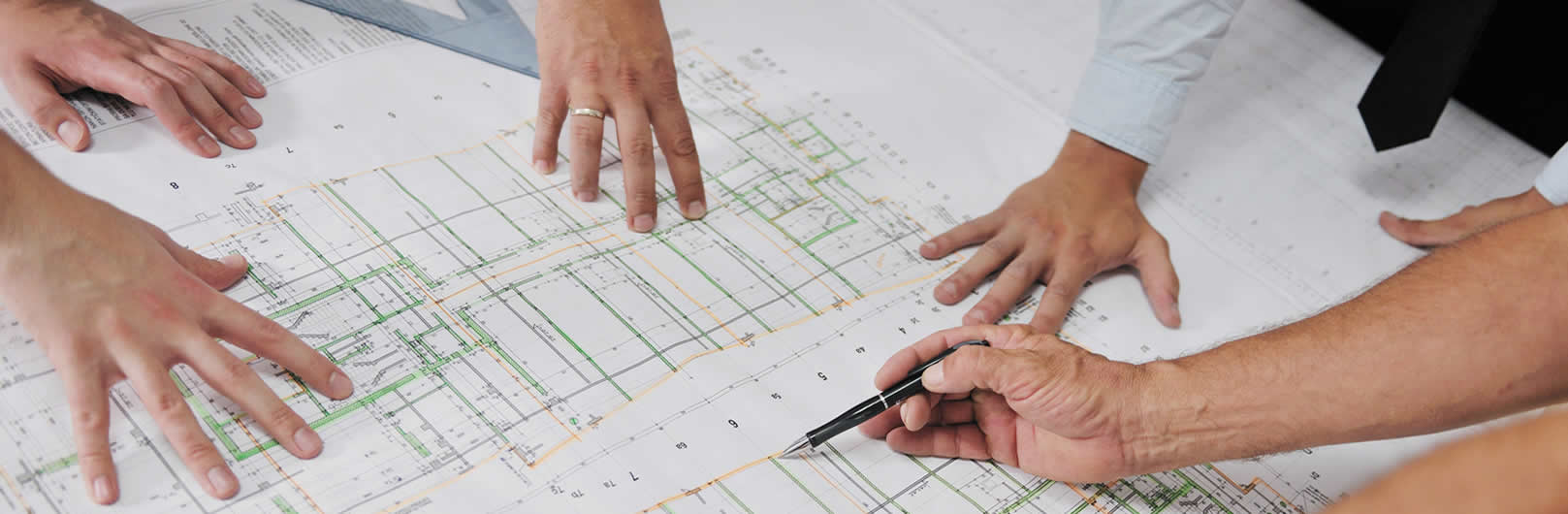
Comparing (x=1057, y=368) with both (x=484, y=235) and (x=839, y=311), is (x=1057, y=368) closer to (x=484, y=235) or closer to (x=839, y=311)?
(x=839, y=311)

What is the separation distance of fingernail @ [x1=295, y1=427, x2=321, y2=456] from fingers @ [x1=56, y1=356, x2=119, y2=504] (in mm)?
138

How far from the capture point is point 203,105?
3.86 feet

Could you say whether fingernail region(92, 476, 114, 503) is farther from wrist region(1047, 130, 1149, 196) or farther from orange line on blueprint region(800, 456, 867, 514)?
wrist region(1047, 130, 1149, 196)

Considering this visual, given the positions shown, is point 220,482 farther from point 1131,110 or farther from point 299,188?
point 1131,110

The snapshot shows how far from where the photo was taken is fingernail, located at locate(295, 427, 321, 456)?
2.94 feet

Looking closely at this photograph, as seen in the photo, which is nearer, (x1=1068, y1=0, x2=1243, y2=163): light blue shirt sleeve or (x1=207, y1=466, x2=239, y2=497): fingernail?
(x1=207, y1=466, x2=239, y2=497): fingernail

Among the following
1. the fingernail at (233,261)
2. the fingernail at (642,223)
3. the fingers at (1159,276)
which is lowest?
the fingers at (1159,276)

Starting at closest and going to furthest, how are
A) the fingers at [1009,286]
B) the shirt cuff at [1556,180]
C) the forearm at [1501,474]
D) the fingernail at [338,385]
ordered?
the forearm at [1501,474], the fingernail at [338,385], the fingers at [1009,286], the shirt cuff at [1556,180]

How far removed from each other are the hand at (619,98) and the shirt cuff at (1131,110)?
531 millimetres

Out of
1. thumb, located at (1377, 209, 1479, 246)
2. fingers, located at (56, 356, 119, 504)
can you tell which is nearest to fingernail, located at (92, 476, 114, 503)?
fingers, located at (56, 356, 119, 504)

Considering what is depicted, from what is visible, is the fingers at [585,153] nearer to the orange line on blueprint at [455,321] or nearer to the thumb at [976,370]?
the orange line on blueprint at [455,321]

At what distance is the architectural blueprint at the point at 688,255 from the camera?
0.93m

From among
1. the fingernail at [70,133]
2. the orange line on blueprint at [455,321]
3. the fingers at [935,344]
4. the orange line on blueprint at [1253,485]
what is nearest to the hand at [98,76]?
the fingernail at [70,133]

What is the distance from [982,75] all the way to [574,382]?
0.84 meters
